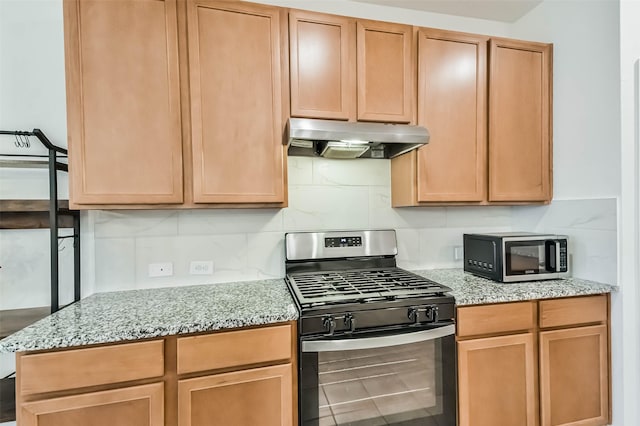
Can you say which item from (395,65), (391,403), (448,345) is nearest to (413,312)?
(448,345)

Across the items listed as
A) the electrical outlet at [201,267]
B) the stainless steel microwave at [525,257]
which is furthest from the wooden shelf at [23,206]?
the stainless steel microwave at [525,257]

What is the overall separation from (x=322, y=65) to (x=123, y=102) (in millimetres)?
1035

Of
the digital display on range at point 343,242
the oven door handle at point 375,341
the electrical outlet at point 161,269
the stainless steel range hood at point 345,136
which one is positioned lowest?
the oven door handle at point 375,341

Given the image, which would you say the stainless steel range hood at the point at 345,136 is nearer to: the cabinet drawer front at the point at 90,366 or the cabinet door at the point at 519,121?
the cabinet door at the point at 519,121

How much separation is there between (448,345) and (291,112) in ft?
4.78

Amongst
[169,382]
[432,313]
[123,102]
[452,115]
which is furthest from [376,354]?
[123,102]

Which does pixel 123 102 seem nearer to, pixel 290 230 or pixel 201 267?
pixel 201 267

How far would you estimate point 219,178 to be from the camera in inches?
62.2

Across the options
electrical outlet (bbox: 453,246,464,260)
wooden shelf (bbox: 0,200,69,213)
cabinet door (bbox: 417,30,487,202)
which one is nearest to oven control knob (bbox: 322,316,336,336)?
cabinet door (bbox: 417,30,487,202)

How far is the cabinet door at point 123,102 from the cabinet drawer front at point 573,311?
2.04 metres

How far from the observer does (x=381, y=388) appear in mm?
1417

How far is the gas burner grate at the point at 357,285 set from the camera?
144cm

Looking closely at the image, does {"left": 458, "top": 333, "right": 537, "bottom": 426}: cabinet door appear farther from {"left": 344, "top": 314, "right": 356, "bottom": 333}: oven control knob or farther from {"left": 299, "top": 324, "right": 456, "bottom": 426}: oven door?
{"left": 344, "top": 314, "right": 356, "bottom": 333}: oven control knob

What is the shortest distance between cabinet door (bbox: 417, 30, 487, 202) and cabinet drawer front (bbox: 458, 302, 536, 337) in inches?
26.8
